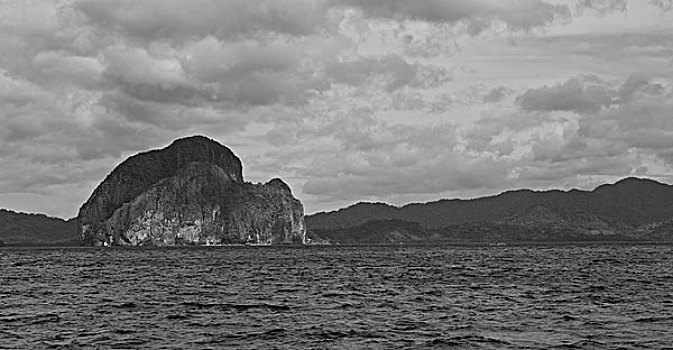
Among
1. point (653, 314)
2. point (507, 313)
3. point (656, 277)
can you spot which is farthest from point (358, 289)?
point (656, 277)

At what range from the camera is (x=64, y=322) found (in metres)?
51.0

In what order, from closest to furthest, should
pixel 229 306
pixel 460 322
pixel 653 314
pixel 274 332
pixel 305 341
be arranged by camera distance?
pixel 305 341, pixel 274 332, pixel 460 322, pixel 653 314, pixel 229 306

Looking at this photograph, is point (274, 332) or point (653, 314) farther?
point (653, 314)

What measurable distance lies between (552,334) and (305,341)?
12.1 metres

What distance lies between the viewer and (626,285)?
76.4 m

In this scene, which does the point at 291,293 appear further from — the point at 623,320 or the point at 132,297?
the point at 623,320

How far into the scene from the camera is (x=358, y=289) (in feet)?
242

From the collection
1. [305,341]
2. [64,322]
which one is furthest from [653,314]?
[64,322]

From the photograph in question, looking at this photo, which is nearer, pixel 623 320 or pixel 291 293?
pixel 623 320

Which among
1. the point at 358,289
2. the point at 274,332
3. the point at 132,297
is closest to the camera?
the point at 274,332

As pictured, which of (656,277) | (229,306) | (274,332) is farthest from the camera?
(656,277)

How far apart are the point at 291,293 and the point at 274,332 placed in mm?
24438

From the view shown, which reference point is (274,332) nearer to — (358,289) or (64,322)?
(64,322)

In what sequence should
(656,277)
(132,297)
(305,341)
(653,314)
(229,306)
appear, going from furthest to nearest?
(656,277) → (132,297) → (229,306) → (653,314) → (305,341)
